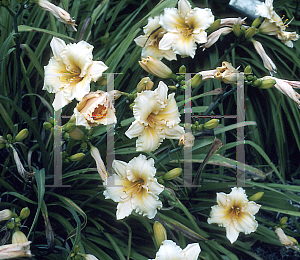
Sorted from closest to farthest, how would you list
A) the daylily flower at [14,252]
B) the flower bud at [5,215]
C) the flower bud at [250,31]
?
the daylily flower at [14,252], the flower bud at [5,215], the flower bud at [250,31]

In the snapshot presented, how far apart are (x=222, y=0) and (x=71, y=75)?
3.95ft

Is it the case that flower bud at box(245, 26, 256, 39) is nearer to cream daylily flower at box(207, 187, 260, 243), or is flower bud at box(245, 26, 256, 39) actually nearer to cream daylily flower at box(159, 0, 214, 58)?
cream daylily flower at box(159, 0, 214, 58)

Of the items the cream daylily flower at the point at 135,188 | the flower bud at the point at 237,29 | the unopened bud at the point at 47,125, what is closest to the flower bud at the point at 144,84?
the cream daylily flower at the point at 135,188

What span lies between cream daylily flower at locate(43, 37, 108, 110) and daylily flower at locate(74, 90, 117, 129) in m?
0.03

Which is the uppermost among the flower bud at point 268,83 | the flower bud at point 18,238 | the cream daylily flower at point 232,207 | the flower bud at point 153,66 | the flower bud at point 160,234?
the flower bud at point 153,66

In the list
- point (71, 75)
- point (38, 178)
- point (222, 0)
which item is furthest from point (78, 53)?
point (222, 0)

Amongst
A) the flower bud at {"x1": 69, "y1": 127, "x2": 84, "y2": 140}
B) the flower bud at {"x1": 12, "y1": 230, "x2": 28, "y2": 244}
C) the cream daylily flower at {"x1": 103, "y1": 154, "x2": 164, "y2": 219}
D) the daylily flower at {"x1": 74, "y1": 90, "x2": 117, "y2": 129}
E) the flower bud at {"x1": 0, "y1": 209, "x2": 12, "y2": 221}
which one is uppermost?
the daylily flower at {"x1": 74, "y1": 90, "x2": 117, "y2": 129}

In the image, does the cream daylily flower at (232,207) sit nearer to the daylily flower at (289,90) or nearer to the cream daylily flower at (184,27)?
the daylily flower at (289,90)

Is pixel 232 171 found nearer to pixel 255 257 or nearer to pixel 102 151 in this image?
pixel 255 257

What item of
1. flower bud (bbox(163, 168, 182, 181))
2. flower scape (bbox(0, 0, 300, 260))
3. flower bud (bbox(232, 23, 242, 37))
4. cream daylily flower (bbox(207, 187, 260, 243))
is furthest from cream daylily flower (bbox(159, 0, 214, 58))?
cream daylily flower (bbox(207, 187, 260, 243))

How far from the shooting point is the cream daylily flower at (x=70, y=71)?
94 cm

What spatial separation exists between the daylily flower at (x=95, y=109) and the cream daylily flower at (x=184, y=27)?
0.31 m

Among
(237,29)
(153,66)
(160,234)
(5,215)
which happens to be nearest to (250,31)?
(237,29)

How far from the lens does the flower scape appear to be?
0.96m
